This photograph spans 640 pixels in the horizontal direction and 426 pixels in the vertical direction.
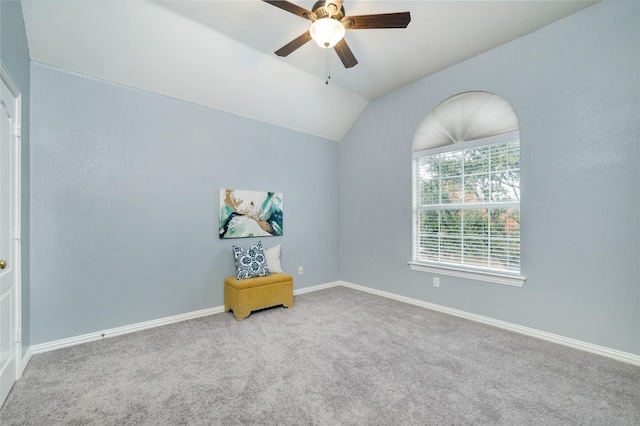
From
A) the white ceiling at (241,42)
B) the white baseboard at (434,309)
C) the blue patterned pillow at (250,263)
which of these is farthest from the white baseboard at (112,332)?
the white ceiling at (241,42)

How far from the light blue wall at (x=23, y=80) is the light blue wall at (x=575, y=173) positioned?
410cm

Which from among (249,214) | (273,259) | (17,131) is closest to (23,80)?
(17,131)

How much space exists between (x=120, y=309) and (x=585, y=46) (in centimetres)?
520

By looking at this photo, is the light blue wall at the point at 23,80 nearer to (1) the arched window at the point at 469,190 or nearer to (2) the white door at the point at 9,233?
(2) the white door at the point at 9,233

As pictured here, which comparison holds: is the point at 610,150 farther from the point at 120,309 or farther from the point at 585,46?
the point at 120,309

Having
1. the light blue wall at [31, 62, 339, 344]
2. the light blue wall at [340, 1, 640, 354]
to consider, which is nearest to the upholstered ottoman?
the light blue wall at [31, 62, 339, 344]

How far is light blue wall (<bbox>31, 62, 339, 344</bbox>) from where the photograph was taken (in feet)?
8.21

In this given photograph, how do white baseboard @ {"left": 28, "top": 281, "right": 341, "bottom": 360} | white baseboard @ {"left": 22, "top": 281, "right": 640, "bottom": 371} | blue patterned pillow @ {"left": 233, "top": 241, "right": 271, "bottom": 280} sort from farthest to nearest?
blue patterned pillow @ {"left": 233, "top": 241, "right": 271, "bottom": 280} → white baseboard @ {"left": 28, "top": 281, "right": 341, "bottom": 360} → white baseboard @ {"left": 22, "top": 281, "right": 640, "bottom": 371}

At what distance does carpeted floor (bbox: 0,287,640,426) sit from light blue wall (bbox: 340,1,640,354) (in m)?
0.37

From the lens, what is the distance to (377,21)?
2006mm

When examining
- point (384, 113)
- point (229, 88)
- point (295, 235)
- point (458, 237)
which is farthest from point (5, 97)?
point (458, 237)

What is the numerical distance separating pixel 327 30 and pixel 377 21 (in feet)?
1.27

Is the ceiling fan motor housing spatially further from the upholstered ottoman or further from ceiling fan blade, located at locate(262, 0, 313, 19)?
the upholstered ottoman

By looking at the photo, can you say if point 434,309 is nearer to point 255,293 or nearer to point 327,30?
point 255,293
